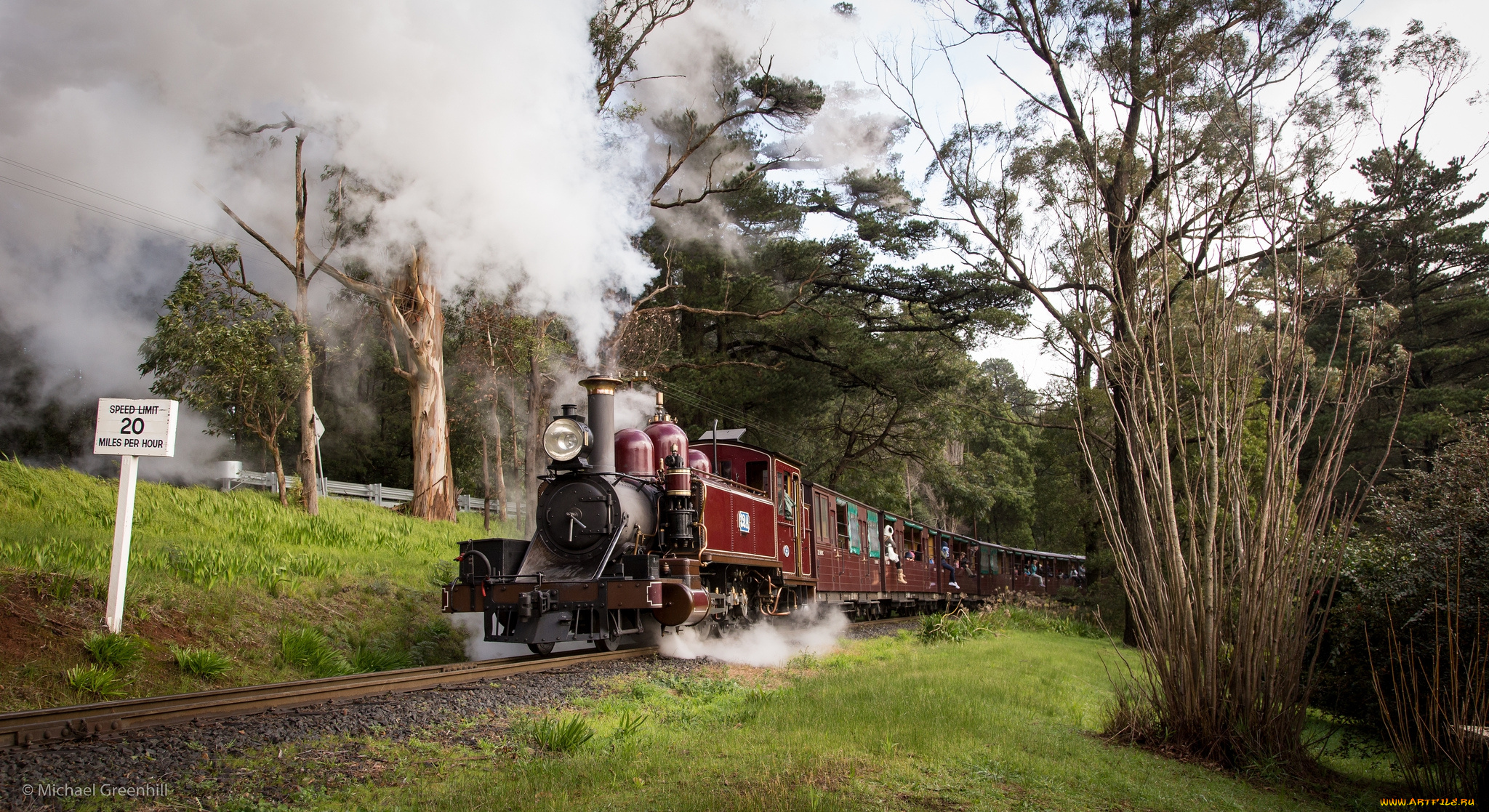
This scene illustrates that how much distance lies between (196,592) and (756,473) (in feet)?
22.8

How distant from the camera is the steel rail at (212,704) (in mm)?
4660

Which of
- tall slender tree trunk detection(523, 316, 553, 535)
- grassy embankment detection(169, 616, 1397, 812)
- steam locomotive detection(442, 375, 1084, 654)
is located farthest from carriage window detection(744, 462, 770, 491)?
grassy embankment detection(169, 616, 1397, 812)

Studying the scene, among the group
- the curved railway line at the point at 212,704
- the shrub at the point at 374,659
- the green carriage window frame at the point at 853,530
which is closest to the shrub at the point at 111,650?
the curved railway line at the point at 212,704

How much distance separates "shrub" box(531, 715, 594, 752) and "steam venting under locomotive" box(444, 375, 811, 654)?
11.4 feet

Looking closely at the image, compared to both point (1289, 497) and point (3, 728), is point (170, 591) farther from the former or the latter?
point (1289, 497)

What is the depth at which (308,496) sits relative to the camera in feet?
51.4

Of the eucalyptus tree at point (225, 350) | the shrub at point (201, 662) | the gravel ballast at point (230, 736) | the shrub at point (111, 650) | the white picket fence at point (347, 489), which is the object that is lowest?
the gravel ballast at point (230, 736)

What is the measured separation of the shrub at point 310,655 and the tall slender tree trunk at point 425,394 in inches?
388

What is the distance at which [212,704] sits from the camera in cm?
557

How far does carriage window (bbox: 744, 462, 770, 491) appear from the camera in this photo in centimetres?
1261

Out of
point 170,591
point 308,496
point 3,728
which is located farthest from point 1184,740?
point 308,496

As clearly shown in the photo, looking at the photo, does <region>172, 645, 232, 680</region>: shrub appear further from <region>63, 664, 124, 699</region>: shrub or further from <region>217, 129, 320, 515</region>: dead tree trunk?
<region>217, 129, 320, 515</region>: dead tree trunk

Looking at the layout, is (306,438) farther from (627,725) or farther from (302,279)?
(627,725)

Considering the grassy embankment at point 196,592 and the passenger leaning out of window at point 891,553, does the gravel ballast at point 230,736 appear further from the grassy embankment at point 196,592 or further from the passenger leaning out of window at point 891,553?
the passenger leaning out of window at point 891,553
